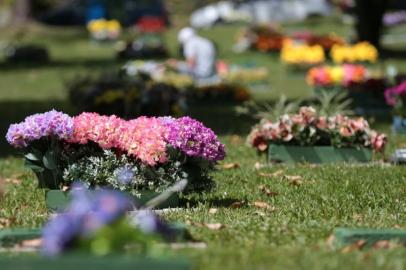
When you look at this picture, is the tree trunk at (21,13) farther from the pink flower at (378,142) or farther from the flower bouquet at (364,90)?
the pink flower at (378,142)

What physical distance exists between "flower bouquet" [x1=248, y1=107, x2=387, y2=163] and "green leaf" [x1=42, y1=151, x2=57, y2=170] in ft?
12.4

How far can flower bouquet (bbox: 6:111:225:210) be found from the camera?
27.4 feet

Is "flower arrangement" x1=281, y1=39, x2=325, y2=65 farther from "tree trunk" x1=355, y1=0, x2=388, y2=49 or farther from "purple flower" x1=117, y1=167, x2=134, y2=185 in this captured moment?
"purple flower" x1=117, y1=167, x2=134, y2=185

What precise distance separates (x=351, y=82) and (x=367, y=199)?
12004mm

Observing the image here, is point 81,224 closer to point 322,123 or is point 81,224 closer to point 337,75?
point 322,123

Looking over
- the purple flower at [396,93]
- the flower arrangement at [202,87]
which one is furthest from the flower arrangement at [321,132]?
the flower arrangement at [202,87]

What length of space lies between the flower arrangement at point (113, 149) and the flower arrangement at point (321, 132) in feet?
10.4

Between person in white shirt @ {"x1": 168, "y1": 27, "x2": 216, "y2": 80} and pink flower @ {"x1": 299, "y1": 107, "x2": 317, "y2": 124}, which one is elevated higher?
person in white shirt @ {"x1": 168, "y1": 27, "x2": 216, "y2": 80}

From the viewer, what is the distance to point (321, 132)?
38.9ft

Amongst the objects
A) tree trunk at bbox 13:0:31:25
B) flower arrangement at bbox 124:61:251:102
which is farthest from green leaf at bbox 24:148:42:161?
tree trunk at bbox 13:0:31:25

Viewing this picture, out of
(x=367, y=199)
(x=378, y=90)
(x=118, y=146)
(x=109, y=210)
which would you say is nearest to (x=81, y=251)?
(x=109, y=210)

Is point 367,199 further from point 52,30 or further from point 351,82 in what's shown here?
point 52,30

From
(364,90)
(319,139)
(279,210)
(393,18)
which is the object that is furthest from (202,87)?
(393,18)

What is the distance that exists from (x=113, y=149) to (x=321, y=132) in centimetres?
388
